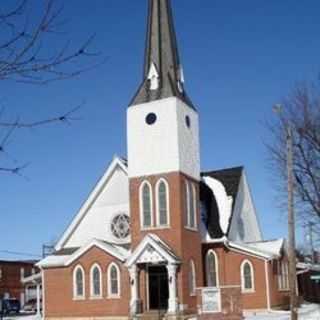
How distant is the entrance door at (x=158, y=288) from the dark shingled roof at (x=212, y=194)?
4398 millimetres

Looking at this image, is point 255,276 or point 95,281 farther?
point 95,281

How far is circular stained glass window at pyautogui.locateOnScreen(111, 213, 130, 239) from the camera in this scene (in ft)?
143

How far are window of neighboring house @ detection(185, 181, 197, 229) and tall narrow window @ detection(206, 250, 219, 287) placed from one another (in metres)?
2.43

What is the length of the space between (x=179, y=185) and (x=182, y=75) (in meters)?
7.73

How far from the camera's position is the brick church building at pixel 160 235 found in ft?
127

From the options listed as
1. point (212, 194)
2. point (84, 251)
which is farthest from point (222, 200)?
point (84, 251)

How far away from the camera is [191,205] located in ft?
133

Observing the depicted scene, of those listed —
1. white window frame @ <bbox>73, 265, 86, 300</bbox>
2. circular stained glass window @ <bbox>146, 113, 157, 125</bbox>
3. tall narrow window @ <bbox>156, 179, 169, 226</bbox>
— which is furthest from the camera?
white window frame @ <bbox>73, 265, 86, 300</bbox>

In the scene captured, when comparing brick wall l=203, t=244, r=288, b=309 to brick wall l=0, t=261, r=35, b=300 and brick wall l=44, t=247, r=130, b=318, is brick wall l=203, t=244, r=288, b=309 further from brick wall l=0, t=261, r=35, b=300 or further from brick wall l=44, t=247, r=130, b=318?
brick wall l=0, t=261, r=35, b=300

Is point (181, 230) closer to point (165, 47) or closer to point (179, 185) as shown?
point (179, 185)

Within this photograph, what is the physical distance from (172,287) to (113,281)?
177 inches

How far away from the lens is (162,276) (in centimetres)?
3928

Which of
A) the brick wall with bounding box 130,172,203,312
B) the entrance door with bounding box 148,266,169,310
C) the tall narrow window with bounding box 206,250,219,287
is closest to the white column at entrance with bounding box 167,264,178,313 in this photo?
the brick wall with bounding box 130,172,203,312

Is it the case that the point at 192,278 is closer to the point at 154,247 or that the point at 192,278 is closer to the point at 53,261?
the point at 154,247
